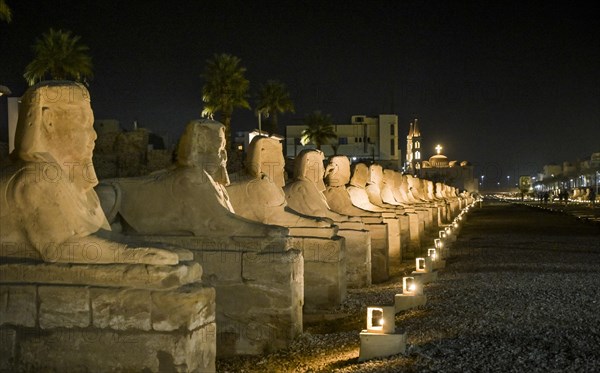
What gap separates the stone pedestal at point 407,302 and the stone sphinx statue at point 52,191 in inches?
193

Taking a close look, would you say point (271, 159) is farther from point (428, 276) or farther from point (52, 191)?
point (52, 191)

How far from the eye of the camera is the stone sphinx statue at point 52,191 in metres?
4.57

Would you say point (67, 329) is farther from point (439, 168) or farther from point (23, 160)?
point (439, 168)

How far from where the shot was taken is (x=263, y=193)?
9102mm

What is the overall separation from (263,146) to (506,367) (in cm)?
460

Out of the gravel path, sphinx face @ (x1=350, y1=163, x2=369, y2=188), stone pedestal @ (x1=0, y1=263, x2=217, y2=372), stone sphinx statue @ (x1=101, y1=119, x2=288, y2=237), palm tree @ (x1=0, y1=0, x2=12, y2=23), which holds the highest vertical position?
palm tree @ (x1=0, y1=0, x2=12, y2=23)

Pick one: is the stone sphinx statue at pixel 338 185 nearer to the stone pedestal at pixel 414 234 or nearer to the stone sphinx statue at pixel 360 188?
the stone sphinx statue at pixel 360 188

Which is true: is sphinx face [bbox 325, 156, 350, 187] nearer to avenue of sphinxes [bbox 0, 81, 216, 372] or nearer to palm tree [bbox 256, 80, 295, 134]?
avenue of sphinxes [bbox 0, 81, 216, 372]

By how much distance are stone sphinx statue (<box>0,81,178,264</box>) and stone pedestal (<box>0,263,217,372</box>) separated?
12 centimetres

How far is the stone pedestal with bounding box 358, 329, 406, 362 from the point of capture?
619cm

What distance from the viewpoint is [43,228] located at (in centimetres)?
457

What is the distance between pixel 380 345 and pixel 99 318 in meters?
2.62

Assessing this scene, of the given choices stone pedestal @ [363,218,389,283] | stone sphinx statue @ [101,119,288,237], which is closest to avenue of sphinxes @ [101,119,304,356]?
stone sphinx statue @ [101,119,288,237]

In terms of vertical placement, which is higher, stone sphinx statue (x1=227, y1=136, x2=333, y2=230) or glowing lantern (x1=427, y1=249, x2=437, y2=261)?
stone sphinx statue (x1=227, y1=136, x2=333, y2=230)
